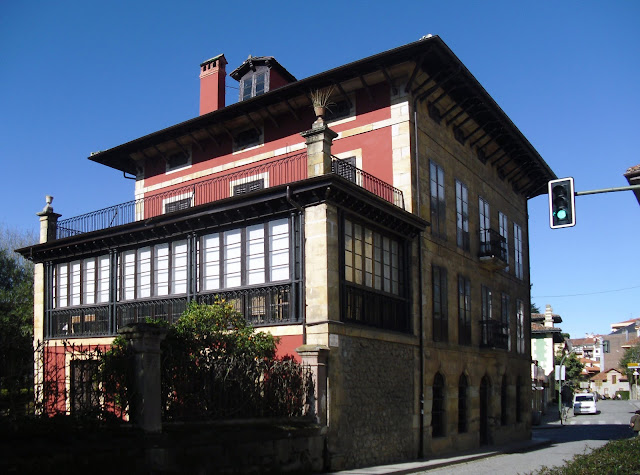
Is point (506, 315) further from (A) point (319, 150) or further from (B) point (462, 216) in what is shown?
(A) point (319, 150)

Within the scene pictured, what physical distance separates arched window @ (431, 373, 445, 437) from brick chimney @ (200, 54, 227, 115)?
42.8 ft

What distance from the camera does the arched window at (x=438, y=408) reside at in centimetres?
2098

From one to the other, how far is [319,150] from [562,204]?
21.6 feet

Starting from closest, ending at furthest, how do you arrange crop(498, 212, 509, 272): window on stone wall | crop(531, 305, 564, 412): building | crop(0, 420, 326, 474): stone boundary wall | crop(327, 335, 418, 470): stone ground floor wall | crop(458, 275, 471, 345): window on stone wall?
crop(0, 420, 326, 474): stone boundary wall < crop(327, 335, 418, 470): stone ground floor wall < crop(458, 275, 471, 345): window on stone wall < crop(498, 212, 509, 272): window on stone wall < crop(531, 305, 564, 412): building

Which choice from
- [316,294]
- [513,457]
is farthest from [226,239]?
[513,457]

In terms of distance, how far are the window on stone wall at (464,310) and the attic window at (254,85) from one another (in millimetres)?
9843

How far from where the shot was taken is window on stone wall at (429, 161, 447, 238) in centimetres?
2142

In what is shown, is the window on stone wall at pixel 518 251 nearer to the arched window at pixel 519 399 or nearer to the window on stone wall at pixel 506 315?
the window on stone wall at pixel 506 315

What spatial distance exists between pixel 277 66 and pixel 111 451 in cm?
1796

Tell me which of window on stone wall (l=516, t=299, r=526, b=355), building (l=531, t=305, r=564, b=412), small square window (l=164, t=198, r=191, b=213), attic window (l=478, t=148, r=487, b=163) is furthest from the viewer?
building (l=531, t=305, r=564, b=412)

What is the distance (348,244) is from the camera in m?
17.2

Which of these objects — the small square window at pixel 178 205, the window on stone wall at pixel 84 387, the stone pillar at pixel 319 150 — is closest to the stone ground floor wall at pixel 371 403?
the stone pillar at pixel 319 150

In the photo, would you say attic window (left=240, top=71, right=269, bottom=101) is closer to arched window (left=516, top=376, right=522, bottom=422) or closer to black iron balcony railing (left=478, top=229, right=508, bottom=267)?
black iron balcony railing (left=478, top=229, right=508, bottom=267)

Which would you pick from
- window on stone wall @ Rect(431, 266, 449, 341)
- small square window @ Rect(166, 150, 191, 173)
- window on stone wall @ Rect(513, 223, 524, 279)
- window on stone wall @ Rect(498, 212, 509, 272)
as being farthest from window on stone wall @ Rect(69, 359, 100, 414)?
window on stone wall @ Rect(513, 223, 524, 279)
